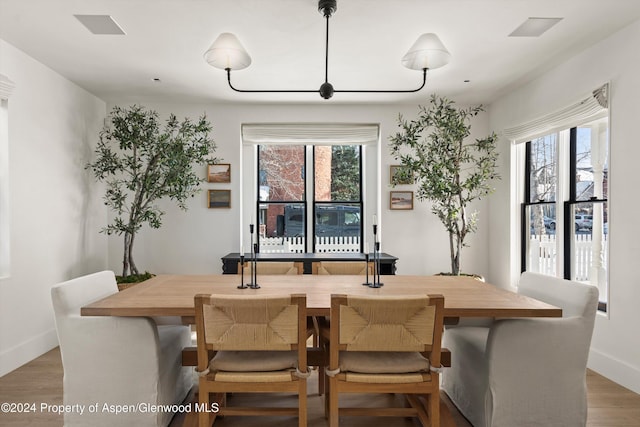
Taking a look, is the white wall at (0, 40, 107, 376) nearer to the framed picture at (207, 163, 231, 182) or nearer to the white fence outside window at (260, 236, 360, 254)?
the framed picture at (207, 163, 231, 182)

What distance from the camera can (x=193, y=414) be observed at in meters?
2.25

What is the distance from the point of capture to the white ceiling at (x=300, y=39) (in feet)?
8.83

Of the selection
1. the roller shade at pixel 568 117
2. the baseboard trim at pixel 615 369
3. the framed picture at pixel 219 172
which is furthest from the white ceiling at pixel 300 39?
the baseboard trim at pixel 615 369

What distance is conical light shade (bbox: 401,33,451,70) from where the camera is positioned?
7.64 feet

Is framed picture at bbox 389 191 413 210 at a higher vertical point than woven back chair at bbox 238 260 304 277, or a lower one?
higher

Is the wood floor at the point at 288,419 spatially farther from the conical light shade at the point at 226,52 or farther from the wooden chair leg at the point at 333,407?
the conical light shade at the point at 226,52

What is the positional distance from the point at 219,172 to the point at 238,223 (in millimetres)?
681

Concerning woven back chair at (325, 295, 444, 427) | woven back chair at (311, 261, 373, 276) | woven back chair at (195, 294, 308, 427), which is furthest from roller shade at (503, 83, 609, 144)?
woven back chair at (195, 294, 308, 427)

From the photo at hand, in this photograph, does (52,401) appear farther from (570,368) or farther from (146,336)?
(570,368)

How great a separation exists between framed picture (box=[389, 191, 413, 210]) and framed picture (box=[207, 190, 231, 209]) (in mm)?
2078

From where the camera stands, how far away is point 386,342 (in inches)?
71.4

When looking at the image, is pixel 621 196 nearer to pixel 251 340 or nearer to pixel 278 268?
pixel 278 268

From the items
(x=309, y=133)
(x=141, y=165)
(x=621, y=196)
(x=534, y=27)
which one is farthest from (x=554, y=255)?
(x=141, y=165)

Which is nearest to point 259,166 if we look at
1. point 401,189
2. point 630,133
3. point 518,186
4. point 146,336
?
point 401,189
